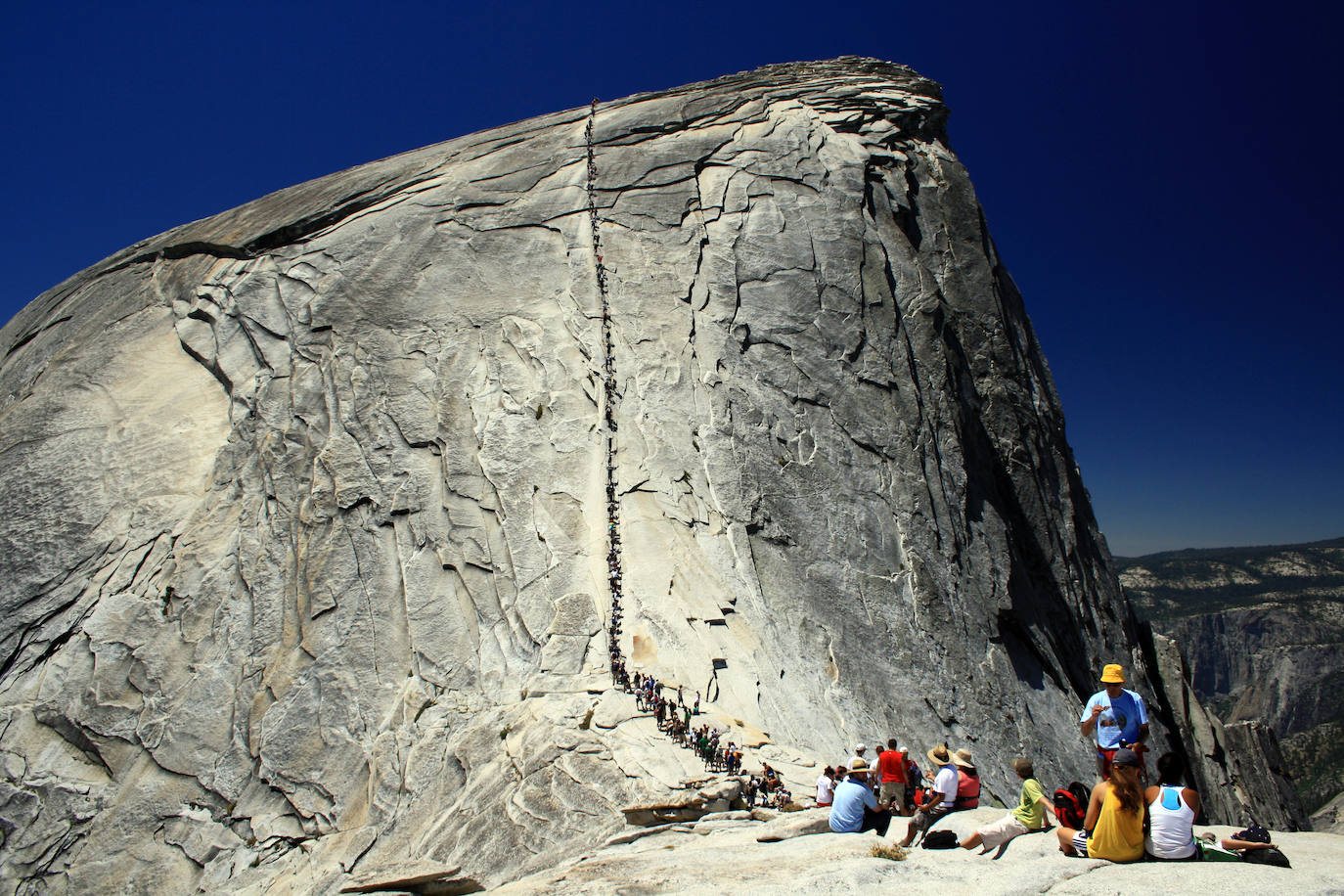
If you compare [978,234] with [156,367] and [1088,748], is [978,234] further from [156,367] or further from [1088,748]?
[156,367]

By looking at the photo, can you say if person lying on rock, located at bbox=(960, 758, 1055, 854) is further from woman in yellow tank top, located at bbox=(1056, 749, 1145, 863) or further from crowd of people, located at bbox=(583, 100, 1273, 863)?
woman in yellow tank top, located at bbox=(1056, 749, 1145, 863)

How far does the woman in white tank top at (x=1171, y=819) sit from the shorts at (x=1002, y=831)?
1166 millimetres

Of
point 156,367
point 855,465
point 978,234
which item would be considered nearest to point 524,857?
point 855,465

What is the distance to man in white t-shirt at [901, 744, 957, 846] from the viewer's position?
7773 millimetres

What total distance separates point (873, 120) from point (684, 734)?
71.1 feet

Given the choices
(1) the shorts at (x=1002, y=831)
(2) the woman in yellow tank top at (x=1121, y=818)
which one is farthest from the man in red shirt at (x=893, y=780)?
(2) the woman in yellow tank top at (x=1121, y=818)

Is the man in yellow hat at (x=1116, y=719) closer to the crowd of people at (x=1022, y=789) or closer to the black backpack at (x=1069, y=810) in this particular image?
the crowd of people at (x=1022, y=789)

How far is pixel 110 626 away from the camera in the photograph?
17.5 metres

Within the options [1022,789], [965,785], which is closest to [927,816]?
[965,785]

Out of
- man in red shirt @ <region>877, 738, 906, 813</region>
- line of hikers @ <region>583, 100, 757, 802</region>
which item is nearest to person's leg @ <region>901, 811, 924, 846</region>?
man in red shirt @ <region>877, 738, 906, 813</region>

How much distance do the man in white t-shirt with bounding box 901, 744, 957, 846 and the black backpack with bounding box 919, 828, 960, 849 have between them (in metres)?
0.34

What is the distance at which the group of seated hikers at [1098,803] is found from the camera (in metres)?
6.12

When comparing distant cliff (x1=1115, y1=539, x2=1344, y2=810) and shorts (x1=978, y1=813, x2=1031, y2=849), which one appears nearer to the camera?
shorts (x1=978, y1=813, x2=1031, y2=849)

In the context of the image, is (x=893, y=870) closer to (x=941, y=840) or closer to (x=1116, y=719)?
(x=941, y=840)
